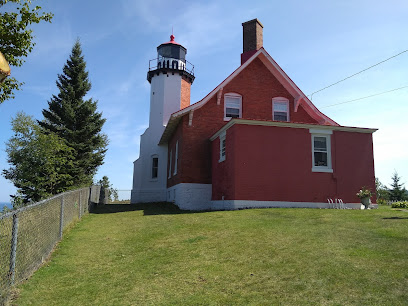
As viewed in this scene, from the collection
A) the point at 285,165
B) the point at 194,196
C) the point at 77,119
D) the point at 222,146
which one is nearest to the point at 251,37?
the point at 222,146

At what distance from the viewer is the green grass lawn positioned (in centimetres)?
491

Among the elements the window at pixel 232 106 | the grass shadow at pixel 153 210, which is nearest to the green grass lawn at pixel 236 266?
the grass shadow at pixel 153 210

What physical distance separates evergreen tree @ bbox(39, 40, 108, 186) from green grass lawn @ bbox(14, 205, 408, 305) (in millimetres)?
21107

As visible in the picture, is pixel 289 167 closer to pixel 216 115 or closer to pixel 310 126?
pixel 310 126

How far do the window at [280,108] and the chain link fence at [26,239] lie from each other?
48.2 feet

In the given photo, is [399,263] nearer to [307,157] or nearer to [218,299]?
[218,299]

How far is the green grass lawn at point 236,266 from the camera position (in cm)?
491

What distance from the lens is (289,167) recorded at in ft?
49.5

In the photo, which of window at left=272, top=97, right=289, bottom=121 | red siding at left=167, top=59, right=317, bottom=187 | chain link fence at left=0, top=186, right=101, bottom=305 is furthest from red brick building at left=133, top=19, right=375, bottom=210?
chain link fence at left=0, top=186, right=101, bottom=305

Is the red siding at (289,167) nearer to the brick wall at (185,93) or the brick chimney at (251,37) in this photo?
the brick chimney at (251,37)

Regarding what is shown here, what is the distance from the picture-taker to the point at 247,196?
1472 cm

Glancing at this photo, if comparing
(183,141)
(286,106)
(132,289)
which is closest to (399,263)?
(132,289)

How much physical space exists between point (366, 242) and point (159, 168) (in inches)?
802

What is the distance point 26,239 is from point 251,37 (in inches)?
772
